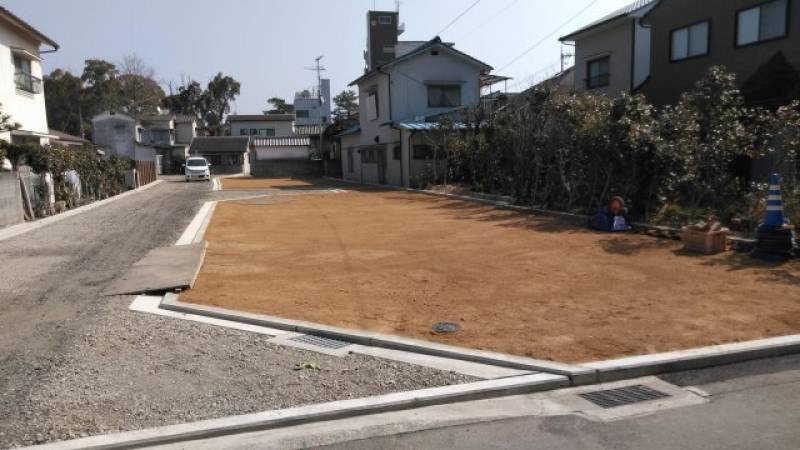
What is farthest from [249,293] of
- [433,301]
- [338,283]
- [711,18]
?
[711,18]

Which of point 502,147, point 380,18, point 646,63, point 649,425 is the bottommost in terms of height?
point 649,425

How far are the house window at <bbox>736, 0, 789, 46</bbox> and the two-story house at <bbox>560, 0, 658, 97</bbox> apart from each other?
4.61m

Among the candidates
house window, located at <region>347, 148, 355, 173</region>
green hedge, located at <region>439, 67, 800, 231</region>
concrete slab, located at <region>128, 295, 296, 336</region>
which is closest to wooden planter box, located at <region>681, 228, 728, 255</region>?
green hedge, located at <region>439, 67, 800, 231</region>

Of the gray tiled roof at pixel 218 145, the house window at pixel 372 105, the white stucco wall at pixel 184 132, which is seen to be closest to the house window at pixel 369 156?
the house window at pixel 372 105

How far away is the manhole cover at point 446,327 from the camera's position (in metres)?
5.71

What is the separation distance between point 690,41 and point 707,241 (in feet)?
39.4

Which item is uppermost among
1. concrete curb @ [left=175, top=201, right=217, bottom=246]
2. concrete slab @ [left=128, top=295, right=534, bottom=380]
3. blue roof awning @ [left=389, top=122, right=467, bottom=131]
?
blue roof awning @ [left=389, top=122, right=467, bottom=131]

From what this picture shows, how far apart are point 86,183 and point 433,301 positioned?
65.5 ft

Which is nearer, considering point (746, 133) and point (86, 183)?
point (746, 133)

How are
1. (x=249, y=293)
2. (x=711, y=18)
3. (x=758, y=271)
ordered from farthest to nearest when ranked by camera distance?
(x=711, y=18), (x=758, y=271), (x=249, y=293)

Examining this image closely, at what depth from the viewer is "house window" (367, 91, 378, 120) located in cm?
3097

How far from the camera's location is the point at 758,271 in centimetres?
784

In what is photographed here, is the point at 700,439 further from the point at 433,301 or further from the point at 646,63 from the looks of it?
the point at 646,63

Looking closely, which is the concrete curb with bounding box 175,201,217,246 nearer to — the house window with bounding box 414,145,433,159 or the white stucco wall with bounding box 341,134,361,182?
the house window with bounding box 414,145,433,159
